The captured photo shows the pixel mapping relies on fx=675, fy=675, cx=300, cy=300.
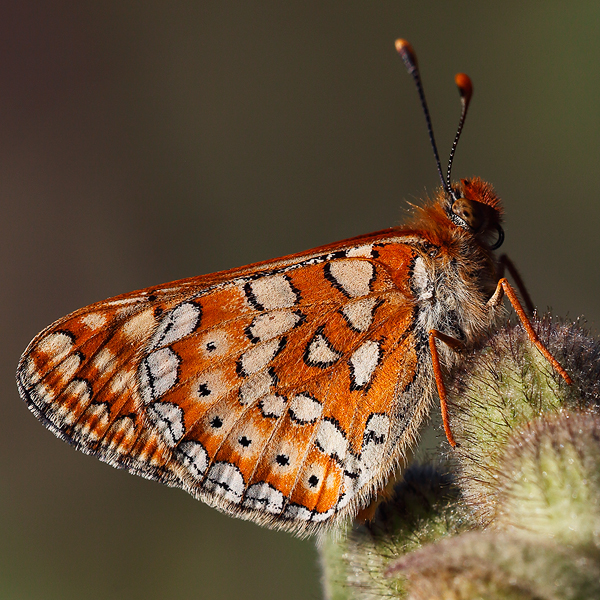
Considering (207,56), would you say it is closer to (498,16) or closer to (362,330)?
(498,16)

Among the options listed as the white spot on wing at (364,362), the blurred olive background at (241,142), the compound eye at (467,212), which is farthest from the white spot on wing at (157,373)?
the blurred olive background at (241,142)

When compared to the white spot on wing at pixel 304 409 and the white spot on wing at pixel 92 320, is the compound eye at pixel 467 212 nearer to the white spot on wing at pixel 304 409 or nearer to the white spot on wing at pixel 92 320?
the white spot on wing at pixel 304 409

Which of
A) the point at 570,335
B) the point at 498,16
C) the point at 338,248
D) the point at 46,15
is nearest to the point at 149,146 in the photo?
the point at 46,15

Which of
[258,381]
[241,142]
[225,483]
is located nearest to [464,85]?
[258,381]

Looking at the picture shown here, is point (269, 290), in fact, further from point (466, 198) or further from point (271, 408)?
point (466, 198)

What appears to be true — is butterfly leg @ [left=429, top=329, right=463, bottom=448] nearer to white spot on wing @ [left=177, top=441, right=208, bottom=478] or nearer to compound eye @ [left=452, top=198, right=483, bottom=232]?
compound eye @ [left=452, top=198, right=483, bottom=232]

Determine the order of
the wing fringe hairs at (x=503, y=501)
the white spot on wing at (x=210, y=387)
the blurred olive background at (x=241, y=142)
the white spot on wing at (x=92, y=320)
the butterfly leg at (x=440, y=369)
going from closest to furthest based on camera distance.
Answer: the wing fringe hairs at (x=503, y=501) → the butterfly leg at (x=440, y=369) → the white spot on wing at (x=92, y=320) → the white spot on wing at (x=210, y=387) → the blurred olive background at (x=241, y=142)

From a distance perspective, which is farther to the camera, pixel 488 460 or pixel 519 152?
pixel 519 152

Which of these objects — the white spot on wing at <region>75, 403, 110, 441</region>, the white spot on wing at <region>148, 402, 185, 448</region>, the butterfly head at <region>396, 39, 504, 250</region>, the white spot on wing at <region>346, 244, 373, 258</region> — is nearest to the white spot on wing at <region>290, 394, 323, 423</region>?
the white spot on wing at <region>148, 402, 185, 448</region>
